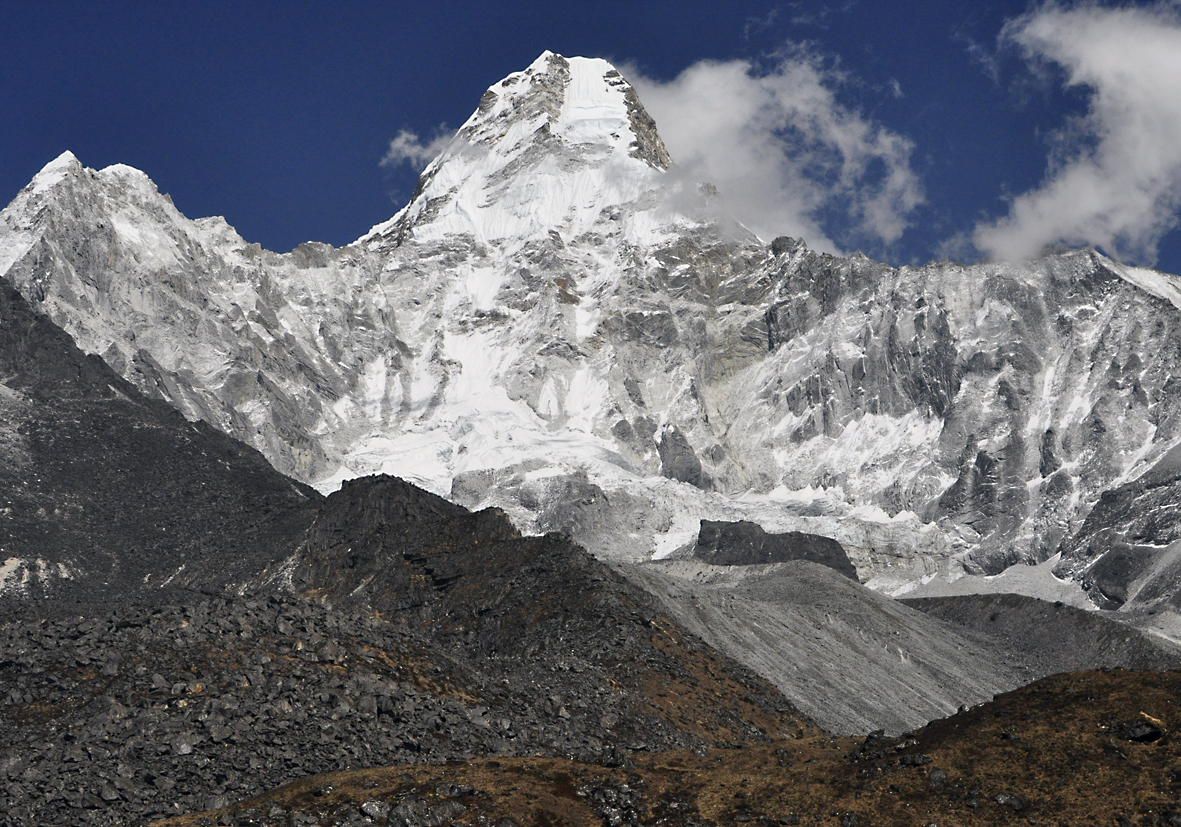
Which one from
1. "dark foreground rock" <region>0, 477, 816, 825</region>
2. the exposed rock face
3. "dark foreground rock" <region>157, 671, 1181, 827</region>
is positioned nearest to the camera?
"dark foreground rock" <region>157, 671, 1181, 827</region>

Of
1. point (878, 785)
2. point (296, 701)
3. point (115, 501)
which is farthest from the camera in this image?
point (115, 501)

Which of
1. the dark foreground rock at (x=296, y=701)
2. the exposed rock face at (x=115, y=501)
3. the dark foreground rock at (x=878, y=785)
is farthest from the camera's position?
the exposed rock face at (x=115, y=501)

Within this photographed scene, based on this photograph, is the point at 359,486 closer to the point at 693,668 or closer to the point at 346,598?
the point at 346,598

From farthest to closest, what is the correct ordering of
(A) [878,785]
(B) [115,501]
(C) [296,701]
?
(B) [115,501], (C) [296,701], (A) [878,785]

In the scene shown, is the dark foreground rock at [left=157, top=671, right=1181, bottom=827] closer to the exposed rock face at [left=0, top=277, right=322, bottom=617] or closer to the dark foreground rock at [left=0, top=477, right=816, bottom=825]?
the dark foreground rock at [left=0, top=477, right=816, bottom=825]

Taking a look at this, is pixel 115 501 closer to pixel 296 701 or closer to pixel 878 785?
pixel 296 701

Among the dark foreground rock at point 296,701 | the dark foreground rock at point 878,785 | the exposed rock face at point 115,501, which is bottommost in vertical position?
the dark foreground rock at point 878,785

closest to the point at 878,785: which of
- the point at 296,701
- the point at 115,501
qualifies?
the point at 296,701

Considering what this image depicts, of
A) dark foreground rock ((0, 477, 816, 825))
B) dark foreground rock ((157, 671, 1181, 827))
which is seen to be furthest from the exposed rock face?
dark foreground rock ((157, 671, 1181, 827))

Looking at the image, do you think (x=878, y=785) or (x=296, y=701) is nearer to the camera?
(x=878, y=785)

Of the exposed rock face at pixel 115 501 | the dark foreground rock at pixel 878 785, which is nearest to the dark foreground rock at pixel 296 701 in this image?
the dark foreground rock at pixel 878 785

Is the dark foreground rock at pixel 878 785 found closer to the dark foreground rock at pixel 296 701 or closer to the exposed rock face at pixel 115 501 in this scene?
the dark foreground rock at pixel 296 701

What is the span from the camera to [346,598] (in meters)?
118

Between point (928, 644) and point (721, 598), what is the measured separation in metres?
34.1
